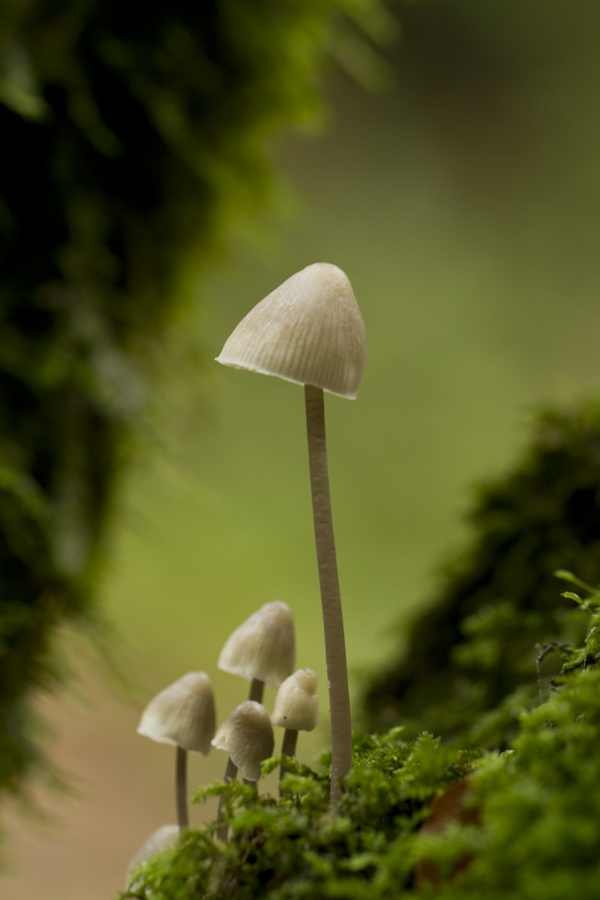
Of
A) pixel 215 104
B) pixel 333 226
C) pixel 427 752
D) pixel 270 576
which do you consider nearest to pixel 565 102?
pixel 333 226

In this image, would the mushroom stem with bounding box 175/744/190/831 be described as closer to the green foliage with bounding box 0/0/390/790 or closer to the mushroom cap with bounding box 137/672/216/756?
the mushroom cap with bounding box 137/672/216/756

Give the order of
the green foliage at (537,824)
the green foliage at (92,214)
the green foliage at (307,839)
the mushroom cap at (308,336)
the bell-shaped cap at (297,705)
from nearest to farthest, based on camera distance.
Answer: the green foliage at (537,824)
the green foliage at (307,839)
the mushroom cap at (308,336)
the bell-shaped cap at (297,705)
the green foliage at (92,214)

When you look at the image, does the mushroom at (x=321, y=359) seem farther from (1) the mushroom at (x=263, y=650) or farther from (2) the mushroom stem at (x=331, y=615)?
(1) the mushroom at (x=263, y=650)

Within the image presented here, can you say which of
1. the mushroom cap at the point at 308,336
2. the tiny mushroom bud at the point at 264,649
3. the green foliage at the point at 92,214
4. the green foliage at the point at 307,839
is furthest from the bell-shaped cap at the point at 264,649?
the green foliage at the point at 92,214

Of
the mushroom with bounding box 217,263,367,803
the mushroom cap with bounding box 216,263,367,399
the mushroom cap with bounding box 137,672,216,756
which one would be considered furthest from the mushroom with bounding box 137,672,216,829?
the mushroom cap with bounding box 216,263,367,399

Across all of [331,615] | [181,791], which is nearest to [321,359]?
[331,615]
